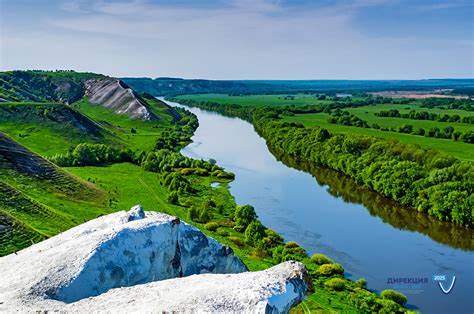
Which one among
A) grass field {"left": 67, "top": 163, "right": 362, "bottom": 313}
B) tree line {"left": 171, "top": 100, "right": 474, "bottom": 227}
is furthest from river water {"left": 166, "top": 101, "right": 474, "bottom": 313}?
grass field {"left": 67, "top": 163, "right": 362, "bottom": 313}

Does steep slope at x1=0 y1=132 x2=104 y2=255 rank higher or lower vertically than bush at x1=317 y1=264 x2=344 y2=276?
higher

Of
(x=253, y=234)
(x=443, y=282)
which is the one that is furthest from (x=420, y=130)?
(x=253, y=234)

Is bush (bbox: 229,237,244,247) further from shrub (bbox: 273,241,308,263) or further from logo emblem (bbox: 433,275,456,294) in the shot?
logo emblem (bbox: 433,275,456,294)

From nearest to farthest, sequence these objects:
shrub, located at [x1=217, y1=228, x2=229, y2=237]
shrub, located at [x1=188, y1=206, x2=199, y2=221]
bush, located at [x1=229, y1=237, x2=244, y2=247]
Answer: bush, located at [x1=229, y1=237, x2=244, y2=247], shrub, located at [x1=217, y1=228, x2=229, y2=237], shrub, located at [x1=188, y1=206, x2=199, y2=221]

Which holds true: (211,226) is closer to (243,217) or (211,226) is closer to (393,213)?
(243,217)

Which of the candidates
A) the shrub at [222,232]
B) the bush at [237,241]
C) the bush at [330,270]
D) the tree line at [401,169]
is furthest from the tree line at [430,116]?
Answer: the bush at [330,270]

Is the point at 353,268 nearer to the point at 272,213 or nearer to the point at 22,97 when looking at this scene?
the point at 272,213

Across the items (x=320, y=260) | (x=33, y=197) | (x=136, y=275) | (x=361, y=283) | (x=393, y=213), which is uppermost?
(x=136, y=275)
